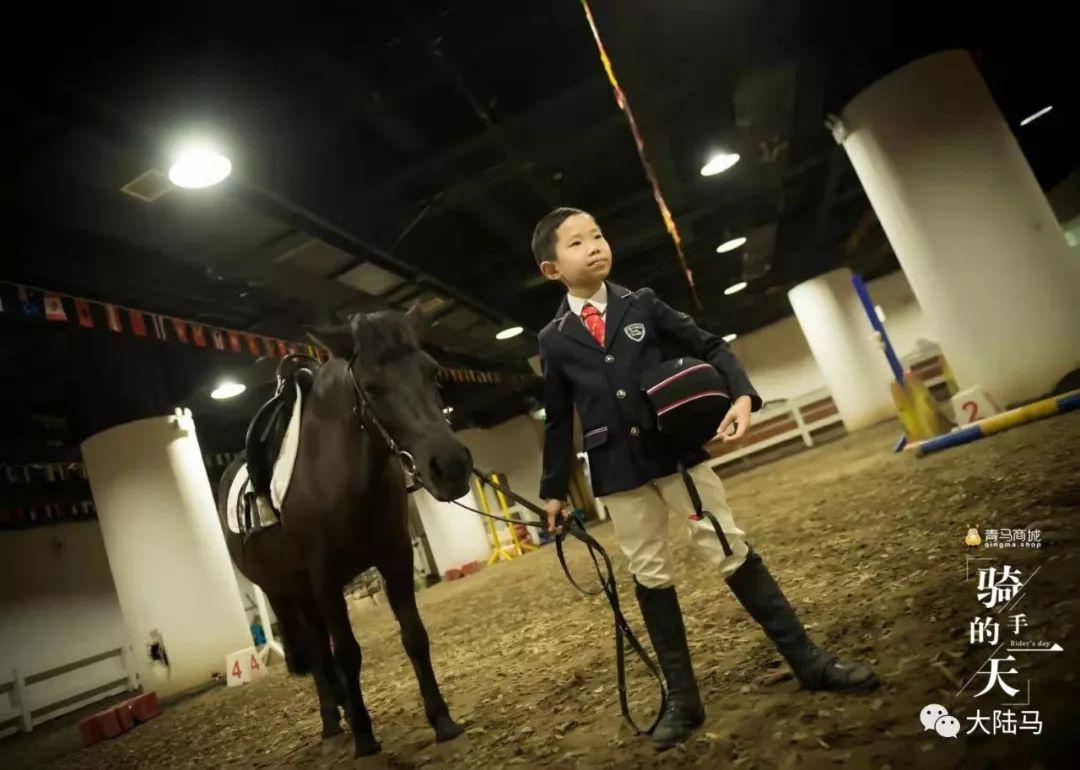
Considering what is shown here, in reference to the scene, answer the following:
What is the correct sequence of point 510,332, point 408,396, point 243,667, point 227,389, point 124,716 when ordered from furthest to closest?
point 510,332, point 227,389, point 243,667, point 124,716, point 408,396

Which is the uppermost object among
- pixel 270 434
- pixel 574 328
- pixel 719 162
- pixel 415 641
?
pixel 719 162

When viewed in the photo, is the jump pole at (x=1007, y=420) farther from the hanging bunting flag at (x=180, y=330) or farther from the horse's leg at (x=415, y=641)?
the hanging bunting flag at (x=180, y=330)

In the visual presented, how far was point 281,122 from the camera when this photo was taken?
525cm

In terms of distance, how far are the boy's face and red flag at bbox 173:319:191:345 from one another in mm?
5424

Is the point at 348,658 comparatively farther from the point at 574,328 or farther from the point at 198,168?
the point at 198,168

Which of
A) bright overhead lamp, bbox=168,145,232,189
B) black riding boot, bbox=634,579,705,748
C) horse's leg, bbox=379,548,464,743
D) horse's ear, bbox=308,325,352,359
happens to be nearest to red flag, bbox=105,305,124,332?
bright overhead lamp, bbox=168,145,232,189

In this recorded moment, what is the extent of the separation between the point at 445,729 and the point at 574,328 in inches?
71.1

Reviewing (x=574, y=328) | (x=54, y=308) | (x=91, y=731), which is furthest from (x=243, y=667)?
(x=574, y=328)

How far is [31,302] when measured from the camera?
4883 mm

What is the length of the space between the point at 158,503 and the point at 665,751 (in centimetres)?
831

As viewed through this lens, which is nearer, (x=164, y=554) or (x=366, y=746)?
(x=366, y=746)

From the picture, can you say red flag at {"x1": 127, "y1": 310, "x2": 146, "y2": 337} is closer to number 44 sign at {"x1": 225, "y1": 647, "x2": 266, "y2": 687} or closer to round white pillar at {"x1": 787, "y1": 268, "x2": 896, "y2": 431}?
number 44 sign at {"x1": 225, "y1": 647, "x2": 266, "y2": 687}

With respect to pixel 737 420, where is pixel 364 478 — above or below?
above

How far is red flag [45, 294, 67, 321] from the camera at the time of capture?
16.2 feet
